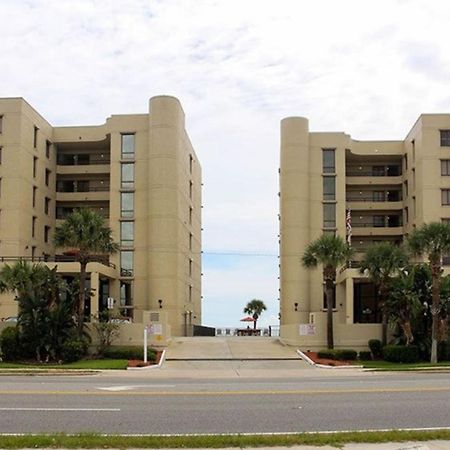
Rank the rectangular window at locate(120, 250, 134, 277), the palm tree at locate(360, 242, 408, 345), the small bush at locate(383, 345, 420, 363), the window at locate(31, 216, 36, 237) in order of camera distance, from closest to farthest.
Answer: the small bush at locate(383, 345, 420, 363), the palm tree at locate(360, 242, 408, 345), the window at locate(31, 216, 36, 237), the rectangular window at locate(120, 250, 134, 277)

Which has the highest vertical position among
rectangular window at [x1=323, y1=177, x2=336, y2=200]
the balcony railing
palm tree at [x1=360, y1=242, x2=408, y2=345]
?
rectangular window at [x1=323, y1=177, x2=336, y2=200]

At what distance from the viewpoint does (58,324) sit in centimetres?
3859

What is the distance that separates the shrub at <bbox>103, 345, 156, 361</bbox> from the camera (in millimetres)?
39188

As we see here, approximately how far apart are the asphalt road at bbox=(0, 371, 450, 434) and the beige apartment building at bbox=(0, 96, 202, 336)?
1489 inches

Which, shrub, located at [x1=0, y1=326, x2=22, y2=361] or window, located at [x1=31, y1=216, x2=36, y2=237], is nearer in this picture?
shrub, located at [x1=0, y1=326, x2=22, y2=361]

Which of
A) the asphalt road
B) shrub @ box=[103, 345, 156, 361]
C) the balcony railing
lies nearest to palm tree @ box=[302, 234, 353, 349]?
shrub @ box=[103, 345, 156, 361]

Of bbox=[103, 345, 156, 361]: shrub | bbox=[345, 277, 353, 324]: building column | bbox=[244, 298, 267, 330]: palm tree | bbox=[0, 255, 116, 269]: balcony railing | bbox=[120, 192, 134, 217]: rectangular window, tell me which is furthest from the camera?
bbox=[244, 298, 267, 330]: palm tree

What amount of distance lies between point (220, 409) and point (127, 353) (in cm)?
2553

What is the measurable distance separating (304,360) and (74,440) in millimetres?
30836

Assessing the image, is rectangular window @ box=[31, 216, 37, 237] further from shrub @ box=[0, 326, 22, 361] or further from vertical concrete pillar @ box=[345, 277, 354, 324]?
vertical concrete pillar @ box=[345, 277, 354, 324]

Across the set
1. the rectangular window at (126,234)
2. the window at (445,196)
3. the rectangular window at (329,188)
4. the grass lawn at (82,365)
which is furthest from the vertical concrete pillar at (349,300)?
the rectangular window at (126,234)

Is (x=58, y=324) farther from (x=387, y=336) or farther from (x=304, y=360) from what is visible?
(x=387, y=336)

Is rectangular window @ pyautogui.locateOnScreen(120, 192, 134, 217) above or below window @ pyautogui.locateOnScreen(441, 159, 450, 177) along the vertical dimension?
below

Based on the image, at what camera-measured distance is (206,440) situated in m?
10.6
